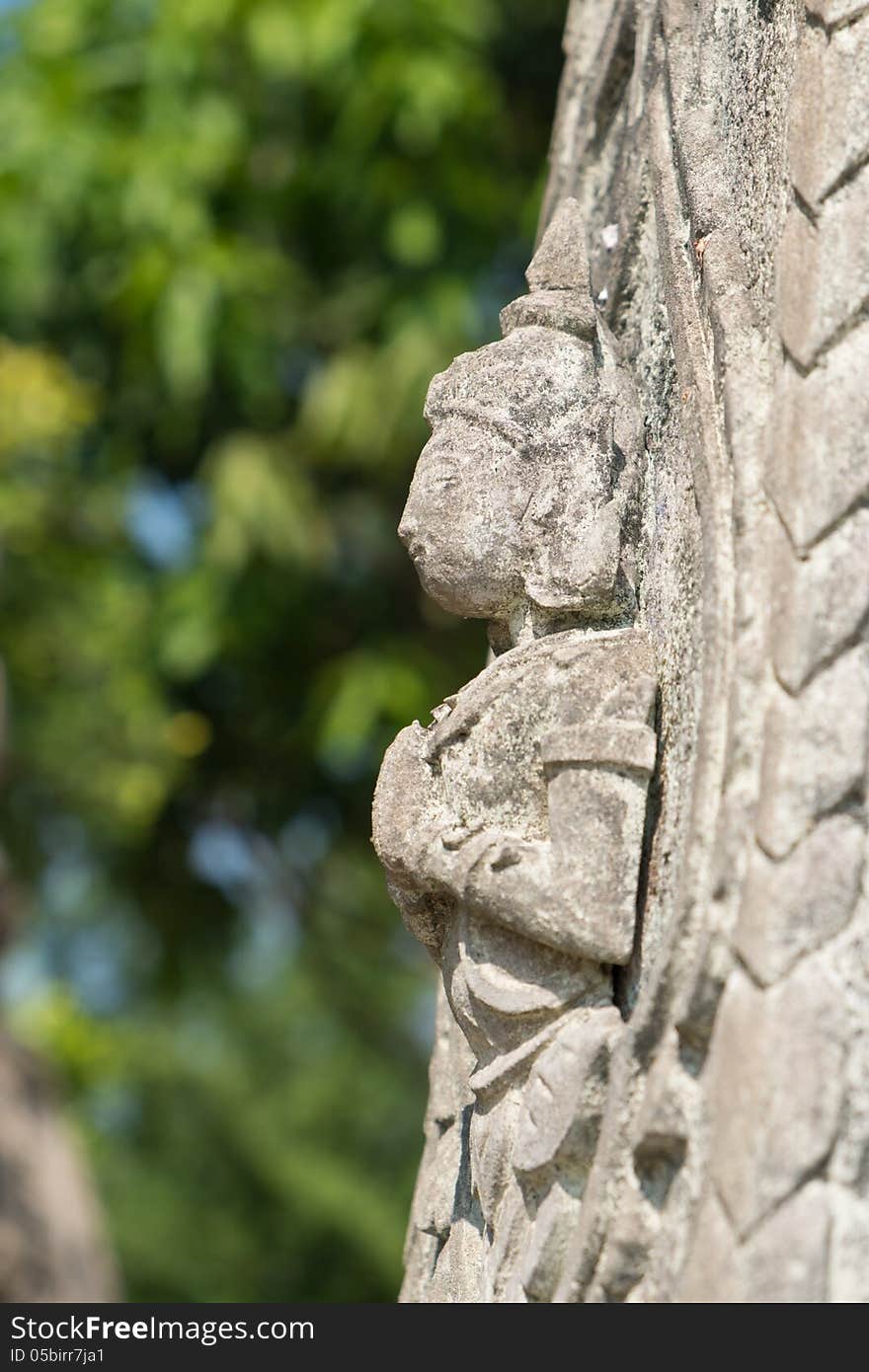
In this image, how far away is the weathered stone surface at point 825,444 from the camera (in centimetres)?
172

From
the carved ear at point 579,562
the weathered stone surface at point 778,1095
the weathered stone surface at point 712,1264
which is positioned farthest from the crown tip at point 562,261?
the weathered stone surface at point 712,1264

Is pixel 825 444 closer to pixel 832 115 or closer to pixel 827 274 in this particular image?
pixel 827 274

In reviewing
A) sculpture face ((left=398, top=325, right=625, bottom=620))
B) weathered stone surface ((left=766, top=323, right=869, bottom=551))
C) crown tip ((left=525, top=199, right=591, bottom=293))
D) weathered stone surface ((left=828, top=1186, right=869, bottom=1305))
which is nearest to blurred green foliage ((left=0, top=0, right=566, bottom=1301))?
crown tip ((left=525, top=199, right=591, bottom=293))

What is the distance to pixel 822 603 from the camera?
1.69 metres

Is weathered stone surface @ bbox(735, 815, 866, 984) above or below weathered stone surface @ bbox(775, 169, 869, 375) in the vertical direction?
below

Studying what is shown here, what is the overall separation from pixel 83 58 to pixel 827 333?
18.6 feet

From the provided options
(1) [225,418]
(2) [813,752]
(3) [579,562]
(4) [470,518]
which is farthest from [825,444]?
(1) [225,418]

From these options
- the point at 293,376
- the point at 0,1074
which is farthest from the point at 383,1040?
the point at 293,376

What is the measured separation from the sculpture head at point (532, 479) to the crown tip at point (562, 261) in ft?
0.15

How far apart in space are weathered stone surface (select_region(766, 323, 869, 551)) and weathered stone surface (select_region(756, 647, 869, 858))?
15 cm

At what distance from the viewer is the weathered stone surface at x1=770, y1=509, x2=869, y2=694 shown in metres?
1.68

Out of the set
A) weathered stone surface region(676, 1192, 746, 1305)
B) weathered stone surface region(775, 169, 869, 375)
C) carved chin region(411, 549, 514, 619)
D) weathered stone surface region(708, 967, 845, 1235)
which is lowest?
weathered stone surface region(676, 1192, 746, 1305)

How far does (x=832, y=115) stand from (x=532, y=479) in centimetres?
56

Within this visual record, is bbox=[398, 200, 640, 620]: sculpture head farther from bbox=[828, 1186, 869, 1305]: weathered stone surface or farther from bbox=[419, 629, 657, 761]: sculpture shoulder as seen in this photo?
bbox=[828, 1186, 869, 1305]: weathered stone surface
